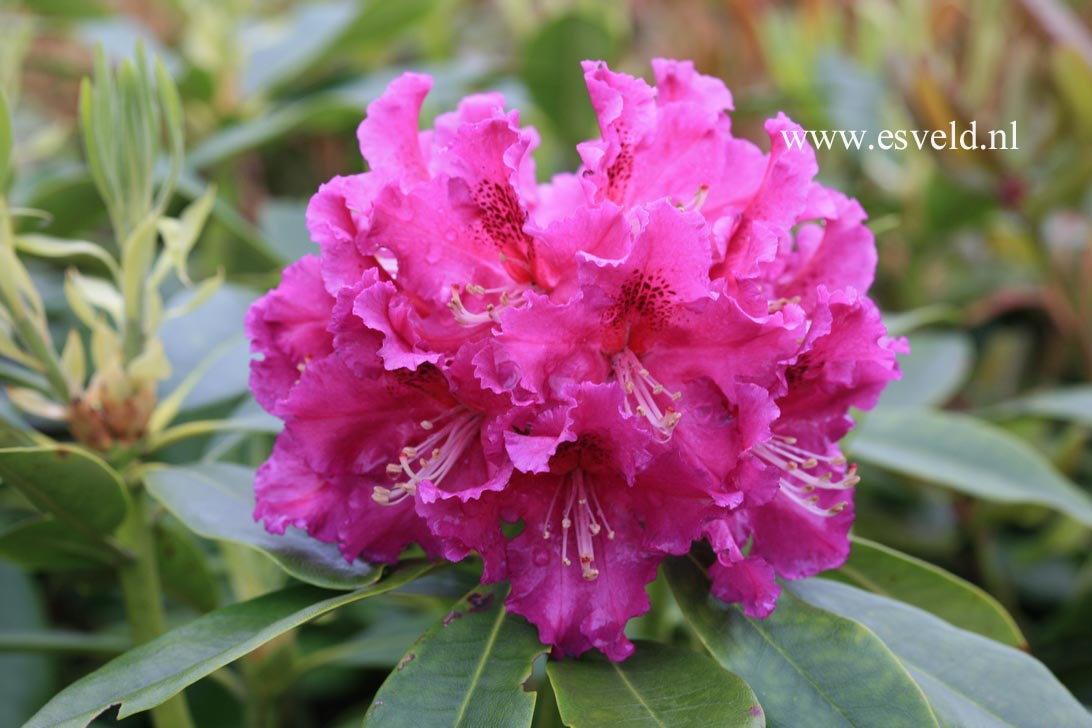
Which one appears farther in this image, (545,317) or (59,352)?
(59,352)

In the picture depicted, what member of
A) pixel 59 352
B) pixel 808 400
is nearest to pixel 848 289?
pixel 808 400

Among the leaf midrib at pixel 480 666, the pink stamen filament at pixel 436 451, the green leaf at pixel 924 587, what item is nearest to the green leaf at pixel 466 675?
the leaf midrib at pixel 480 666

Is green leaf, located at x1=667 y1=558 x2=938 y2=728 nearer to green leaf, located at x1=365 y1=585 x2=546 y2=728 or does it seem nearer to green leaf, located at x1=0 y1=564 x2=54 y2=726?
green leaf, located at x1=365 y1=585 x2=546 y2=728

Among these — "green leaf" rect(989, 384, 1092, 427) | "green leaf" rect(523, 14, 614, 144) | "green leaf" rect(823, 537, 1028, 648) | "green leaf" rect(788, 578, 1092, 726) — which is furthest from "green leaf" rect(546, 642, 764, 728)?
"green leaf" rect(523, 14, 614, 144)

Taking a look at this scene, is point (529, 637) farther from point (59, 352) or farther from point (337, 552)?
point (59, 352)

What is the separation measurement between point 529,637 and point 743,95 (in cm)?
165

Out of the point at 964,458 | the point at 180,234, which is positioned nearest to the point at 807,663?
the point at 964,458

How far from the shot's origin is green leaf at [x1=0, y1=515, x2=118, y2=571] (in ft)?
3.62

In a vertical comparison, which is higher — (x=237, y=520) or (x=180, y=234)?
(x=180, y=234)

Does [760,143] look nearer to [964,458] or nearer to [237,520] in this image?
[964,458]

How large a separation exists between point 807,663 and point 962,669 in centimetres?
16

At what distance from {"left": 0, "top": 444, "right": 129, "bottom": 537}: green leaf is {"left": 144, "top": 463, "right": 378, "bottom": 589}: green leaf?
0.14 feet

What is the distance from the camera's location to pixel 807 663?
0.89 metres

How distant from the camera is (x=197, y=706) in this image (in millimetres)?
1562
